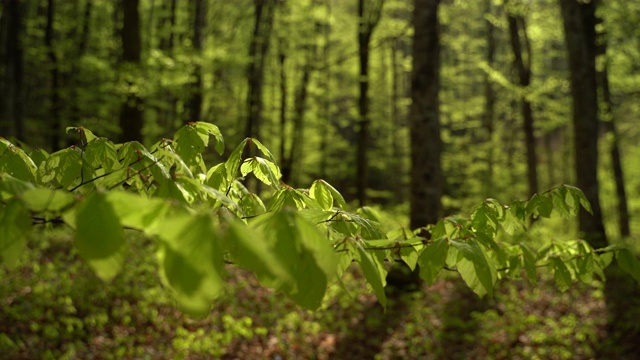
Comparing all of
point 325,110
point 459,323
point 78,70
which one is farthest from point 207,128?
point 325,110

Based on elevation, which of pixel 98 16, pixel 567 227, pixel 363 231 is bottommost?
pixel 567 227

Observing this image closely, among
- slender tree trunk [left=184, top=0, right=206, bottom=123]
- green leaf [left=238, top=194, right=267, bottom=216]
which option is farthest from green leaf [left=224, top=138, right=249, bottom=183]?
slender tree trunk [left=184, top=0, right=206, bottom=123]

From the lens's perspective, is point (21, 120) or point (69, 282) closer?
point (69, 282)

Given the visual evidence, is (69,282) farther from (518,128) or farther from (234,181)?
(518,128)

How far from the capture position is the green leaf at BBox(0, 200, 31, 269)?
32.3 inches

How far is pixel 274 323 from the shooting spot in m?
6.50

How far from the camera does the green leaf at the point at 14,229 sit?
0.82 meters

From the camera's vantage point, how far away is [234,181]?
1.80 meters

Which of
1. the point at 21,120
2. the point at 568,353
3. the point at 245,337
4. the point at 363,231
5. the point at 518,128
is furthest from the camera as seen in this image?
the point at 518,128

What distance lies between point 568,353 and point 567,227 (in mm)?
11258

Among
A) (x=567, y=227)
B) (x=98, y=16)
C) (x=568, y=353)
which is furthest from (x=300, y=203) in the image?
(x=98, y=16)

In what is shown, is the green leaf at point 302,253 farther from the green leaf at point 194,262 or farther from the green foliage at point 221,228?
the green leaf at point 194,262

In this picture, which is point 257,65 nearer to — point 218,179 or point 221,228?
point 218,179

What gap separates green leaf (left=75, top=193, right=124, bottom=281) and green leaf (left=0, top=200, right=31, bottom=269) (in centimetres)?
17
